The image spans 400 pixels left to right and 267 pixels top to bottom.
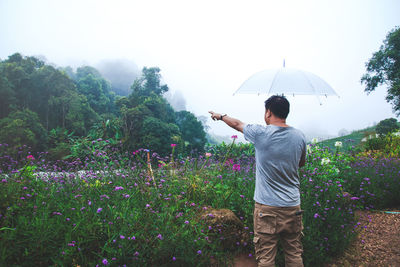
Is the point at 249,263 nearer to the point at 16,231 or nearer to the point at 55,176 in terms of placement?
the point at 16,231

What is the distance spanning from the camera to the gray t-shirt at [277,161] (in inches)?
79.4

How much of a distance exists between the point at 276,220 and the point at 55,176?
347cm

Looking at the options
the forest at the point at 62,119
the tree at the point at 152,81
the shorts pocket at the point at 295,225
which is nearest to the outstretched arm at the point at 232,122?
the shorts pocket at the point at 295,225

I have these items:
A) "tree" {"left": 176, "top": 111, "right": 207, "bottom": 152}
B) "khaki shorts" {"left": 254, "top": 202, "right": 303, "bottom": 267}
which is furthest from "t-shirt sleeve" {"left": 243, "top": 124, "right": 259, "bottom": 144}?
"tree" {"left": 176, "top": 111, "right": 207, "bottom": 152}

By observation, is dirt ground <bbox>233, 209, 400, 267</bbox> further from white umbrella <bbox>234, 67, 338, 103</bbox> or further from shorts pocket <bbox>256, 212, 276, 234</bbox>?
white umbrella <bbox>234, 67, 338, 103</bbox>

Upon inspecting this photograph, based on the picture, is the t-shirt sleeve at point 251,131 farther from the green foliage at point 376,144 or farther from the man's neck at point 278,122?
the green foliage at point 376,144

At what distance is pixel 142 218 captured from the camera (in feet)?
8.63

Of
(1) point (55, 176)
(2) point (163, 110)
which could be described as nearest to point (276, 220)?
(1) point (55, 176)

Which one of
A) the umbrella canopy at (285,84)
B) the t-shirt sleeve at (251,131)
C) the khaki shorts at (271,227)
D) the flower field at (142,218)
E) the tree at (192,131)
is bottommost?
the tree at (192,131)

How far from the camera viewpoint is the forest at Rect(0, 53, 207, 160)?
23203 millimetres

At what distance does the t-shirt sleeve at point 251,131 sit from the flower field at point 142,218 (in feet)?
3.77

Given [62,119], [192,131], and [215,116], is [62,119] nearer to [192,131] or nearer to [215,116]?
[192,131]

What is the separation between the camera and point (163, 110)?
1244 inches

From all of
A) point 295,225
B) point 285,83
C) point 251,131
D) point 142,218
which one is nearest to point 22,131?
point 142,218
